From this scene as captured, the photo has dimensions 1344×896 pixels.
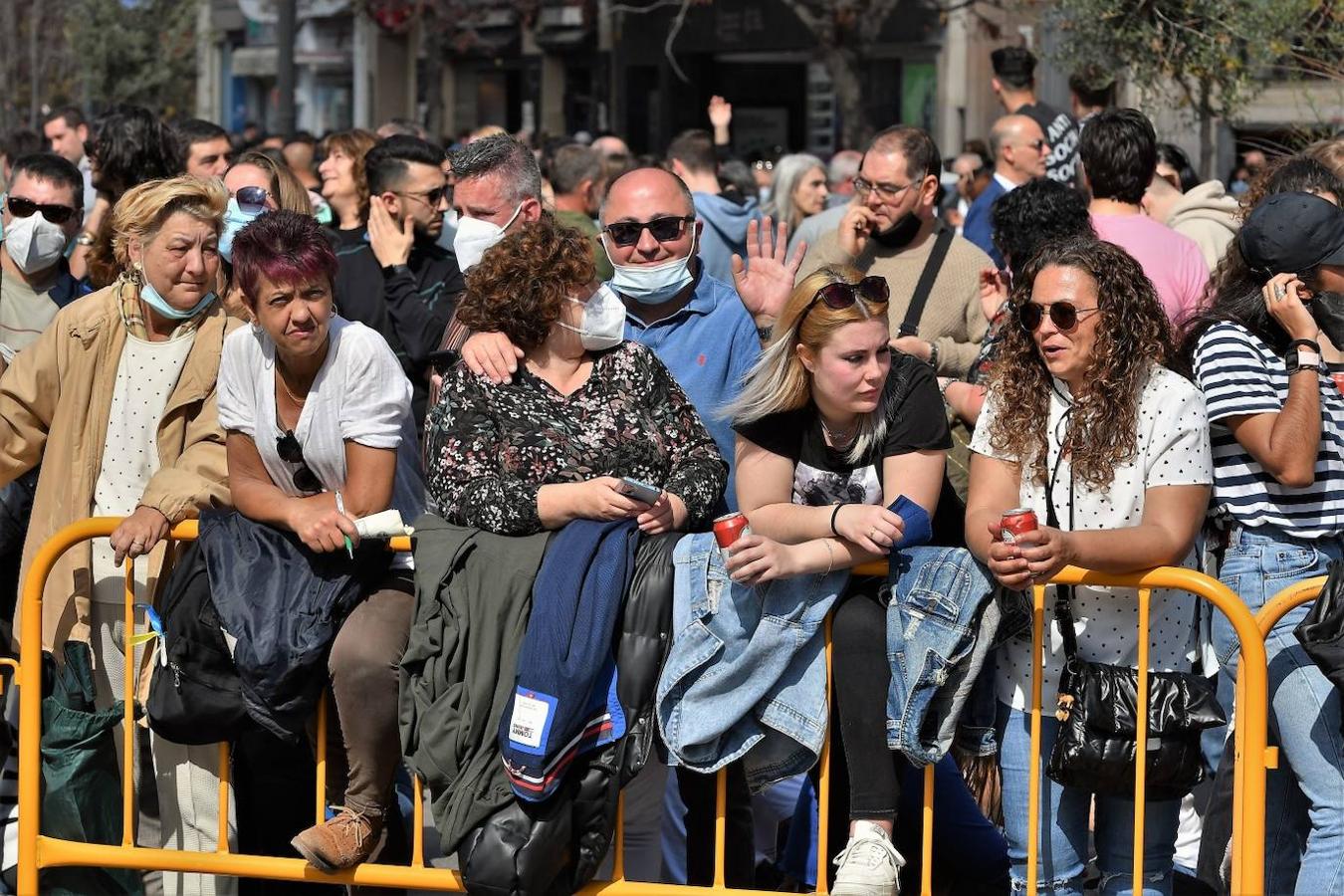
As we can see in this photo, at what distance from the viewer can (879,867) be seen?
13.7ft

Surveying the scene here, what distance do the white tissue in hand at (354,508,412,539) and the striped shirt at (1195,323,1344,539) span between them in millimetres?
2158

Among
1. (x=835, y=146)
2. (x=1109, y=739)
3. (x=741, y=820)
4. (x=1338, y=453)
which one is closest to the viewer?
(x=1109, y=739)

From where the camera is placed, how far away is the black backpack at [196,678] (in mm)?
4574

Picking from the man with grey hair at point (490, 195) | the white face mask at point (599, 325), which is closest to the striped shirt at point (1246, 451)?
the white face mask at point (599, 325)

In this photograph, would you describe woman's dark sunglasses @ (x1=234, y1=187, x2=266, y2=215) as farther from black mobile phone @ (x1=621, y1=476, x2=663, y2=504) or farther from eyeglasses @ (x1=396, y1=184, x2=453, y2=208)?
black mobile phone @ (x1=621, y1=476, x2=663, y2=504)

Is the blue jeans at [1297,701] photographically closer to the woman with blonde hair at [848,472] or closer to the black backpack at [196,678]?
the woman with blonde hair at [848,472]

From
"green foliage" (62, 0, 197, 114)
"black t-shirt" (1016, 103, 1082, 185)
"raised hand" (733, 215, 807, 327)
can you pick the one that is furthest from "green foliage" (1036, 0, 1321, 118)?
"green foliage" (62, 0, 197, 114)

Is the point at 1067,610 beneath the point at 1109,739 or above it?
above

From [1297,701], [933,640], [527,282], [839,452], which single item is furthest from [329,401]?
[1297,701]

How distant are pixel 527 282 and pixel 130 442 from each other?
1.37m

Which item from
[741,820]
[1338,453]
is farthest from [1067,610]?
[741,820]

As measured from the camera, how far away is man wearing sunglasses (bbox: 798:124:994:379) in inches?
243

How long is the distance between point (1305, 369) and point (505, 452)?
2.07m

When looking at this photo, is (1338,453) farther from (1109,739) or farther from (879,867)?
(879,867)
